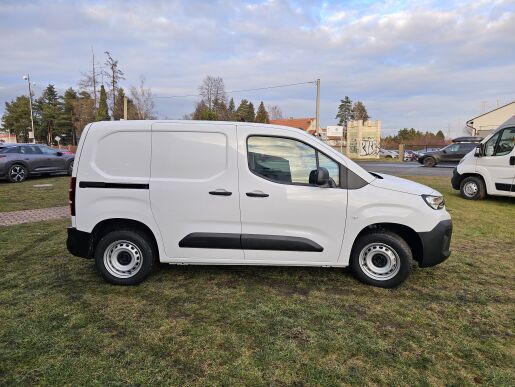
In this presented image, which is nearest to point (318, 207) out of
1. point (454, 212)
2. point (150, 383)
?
point (150, 383)

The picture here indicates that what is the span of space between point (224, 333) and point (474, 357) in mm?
2101

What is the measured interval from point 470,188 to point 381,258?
7795 millimetres

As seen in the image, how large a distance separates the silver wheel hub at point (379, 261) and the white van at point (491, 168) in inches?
282

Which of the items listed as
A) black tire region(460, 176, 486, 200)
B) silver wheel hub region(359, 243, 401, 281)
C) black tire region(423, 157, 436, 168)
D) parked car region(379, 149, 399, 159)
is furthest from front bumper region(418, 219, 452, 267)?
parked car region(379, 149, 399, 159)

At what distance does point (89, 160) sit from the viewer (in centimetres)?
425

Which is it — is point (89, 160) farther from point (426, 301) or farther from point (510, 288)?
point (510, 288)

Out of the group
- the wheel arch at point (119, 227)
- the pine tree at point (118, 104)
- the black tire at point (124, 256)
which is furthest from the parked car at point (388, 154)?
the black tire at point (124, 256)

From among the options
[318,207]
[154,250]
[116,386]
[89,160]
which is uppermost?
[89,160]

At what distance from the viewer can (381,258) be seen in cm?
437

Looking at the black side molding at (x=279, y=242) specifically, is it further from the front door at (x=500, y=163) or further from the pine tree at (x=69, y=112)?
the pine tree at (x=69, y=112)

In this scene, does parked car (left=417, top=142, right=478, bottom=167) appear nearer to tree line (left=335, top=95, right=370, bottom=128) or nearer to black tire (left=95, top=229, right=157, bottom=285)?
black tire (left=95, top=229, right=157, bottom=285)

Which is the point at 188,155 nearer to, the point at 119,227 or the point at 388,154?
the point at 119,227

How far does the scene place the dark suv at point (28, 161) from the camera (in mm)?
14516

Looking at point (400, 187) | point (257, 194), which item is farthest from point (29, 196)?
point (400, 187)
